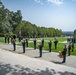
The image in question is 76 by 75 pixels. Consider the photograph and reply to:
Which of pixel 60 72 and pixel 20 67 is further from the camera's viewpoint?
pixel 20 67

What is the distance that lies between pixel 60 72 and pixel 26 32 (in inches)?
3385

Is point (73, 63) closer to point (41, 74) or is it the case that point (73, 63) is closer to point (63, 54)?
point (63, 54)

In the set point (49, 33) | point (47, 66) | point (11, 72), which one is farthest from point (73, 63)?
point (49, 33)

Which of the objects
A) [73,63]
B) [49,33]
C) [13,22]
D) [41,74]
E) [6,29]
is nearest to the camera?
[41,74]

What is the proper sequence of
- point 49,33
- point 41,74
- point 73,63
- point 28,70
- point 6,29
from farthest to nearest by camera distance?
point 49,33 < point 6,29 < point 73,63 < point 28,70 < point 41,74

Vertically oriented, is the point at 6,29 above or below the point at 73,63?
above

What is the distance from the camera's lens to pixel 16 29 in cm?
10131

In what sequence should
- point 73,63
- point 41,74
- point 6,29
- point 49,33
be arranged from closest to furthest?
point 41,74
point 73,63
point 6,29
point 49,33

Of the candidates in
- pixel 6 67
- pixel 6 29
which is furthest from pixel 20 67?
pixel 6 29

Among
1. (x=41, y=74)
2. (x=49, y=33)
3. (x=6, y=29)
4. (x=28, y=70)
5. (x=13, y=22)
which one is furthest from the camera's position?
(x=49, y=33)

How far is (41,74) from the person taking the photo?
53.7 feet

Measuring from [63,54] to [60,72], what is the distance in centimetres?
522

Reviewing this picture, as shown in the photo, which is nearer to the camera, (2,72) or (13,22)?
(2,72)

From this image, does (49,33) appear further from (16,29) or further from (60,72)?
(60,72)
